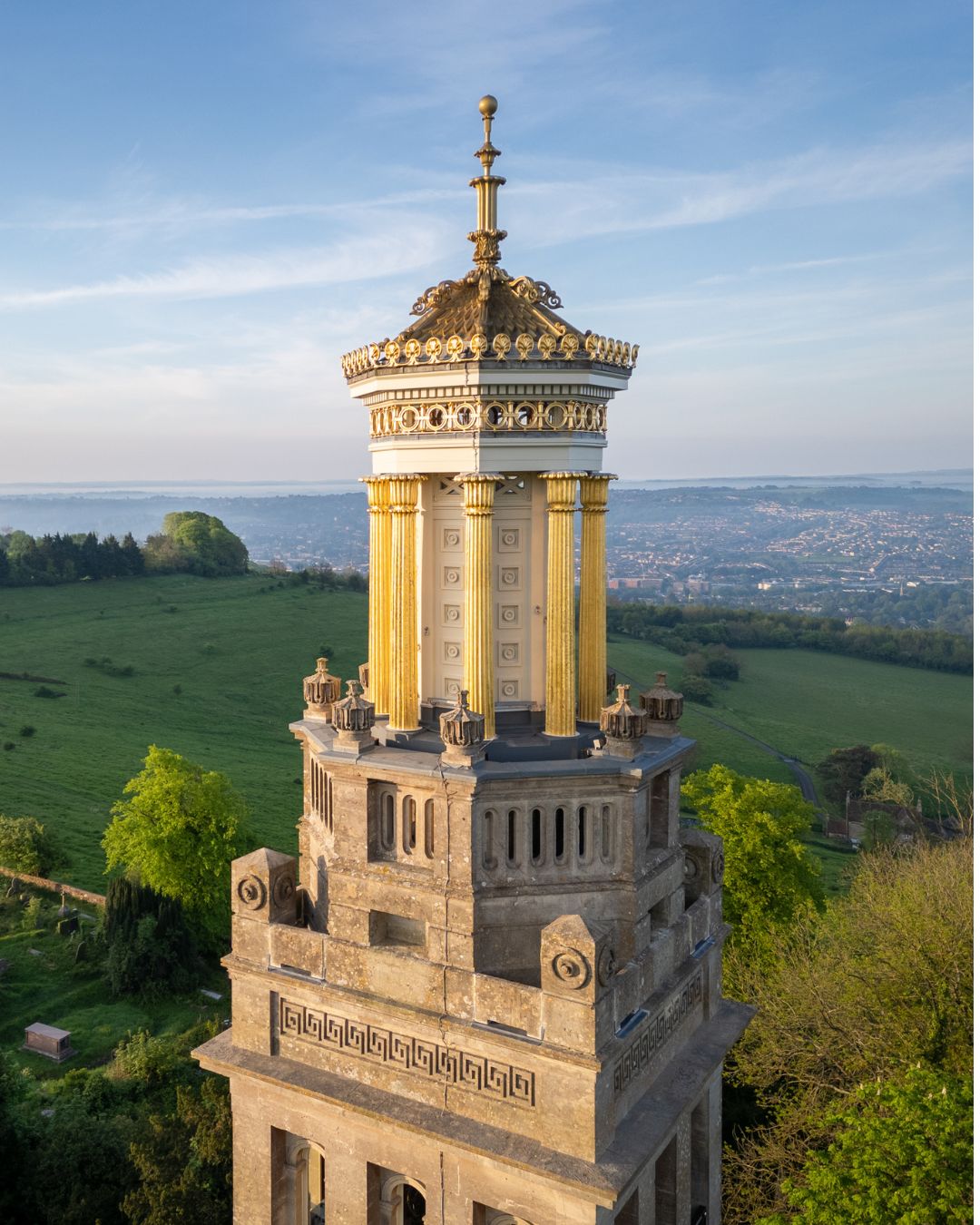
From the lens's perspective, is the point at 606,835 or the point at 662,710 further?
the point at 662,710

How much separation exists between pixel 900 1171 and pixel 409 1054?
773cm

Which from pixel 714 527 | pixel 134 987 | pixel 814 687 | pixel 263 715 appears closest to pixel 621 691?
pixel 134 987

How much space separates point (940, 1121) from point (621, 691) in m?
8.63

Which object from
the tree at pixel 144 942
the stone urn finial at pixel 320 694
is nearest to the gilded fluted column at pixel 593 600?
the stone urn finial at pixel 320 694

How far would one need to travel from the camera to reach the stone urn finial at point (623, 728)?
11.7 metres

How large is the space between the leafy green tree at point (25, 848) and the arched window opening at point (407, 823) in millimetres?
46675

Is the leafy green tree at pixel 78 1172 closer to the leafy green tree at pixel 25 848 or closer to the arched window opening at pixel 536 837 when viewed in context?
A: the arched window opening at pixel 536 837

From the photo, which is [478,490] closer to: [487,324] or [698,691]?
[487,324]

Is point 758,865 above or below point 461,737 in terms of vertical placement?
below

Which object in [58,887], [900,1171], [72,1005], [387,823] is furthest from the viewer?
[58,887]

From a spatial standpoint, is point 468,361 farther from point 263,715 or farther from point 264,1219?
point 263,715

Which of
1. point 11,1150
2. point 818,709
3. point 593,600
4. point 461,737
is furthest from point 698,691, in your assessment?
point 461,737

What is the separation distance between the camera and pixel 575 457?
1225 cm

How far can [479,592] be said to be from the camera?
39.2ft
